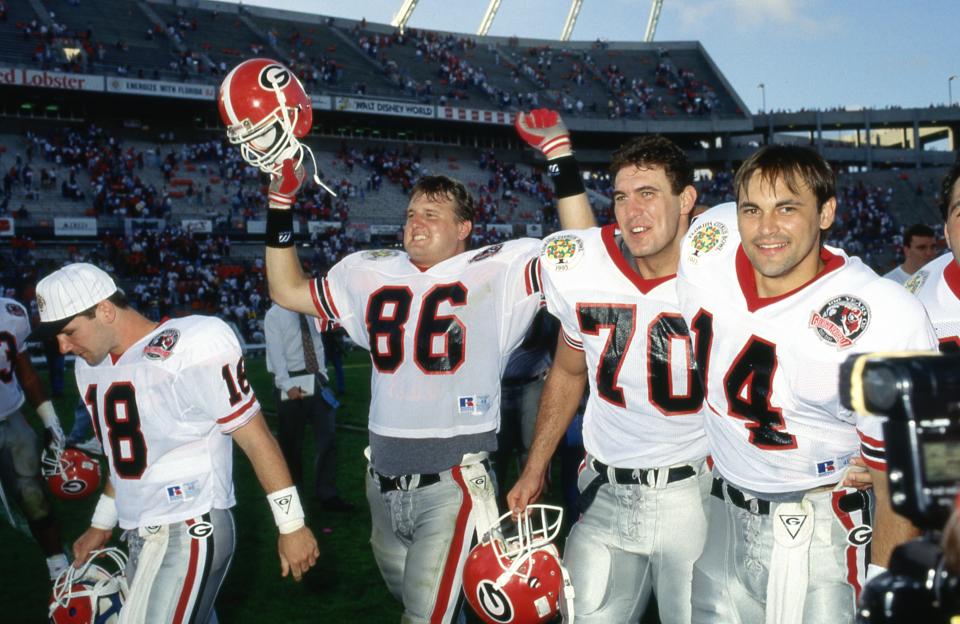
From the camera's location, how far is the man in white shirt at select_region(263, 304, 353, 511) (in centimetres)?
782

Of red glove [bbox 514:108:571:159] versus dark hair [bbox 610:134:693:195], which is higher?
red glove [bbox 514:108:571:159]

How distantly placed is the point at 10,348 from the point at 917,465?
243 inches

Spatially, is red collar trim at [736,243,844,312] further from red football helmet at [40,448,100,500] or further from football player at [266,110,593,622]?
red football helmet at [40,448,100,500]

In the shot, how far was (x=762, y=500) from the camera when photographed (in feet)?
10.1

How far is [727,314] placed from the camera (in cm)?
317

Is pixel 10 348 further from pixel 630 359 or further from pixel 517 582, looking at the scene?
pixel 630 359

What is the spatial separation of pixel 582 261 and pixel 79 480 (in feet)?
13.1

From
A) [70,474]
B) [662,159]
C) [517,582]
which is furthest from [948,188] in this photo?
[70,474]

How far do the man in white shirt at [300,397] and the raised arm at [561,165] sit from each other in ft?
12.6

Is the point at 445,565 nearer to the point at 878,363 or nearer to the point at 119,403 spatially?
the point at 119,403

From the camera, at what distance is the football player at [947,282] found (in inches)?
138

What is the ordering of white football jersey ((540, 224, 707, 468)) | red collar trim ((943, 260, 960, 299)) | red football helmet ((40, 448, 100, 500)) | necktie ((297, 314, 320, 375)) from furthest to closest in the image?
1. necktie ((297, 314, 320, 375))
2. red football helmet ((40, 448, 100, 500))
3. red collar trim ((943, 260, 960, 299))
4. white football jersey ((540, 224, 707, 468))

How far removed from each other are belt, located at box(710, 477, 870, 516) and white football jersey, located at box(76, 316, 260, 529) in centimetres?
188

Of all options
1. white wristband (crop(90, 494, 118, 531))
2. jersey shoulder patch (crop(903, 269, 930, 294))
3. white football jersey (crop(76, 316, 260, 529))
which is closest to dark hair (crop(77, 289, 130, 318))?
white football jersey (crop(76, 316, 260, 529))
